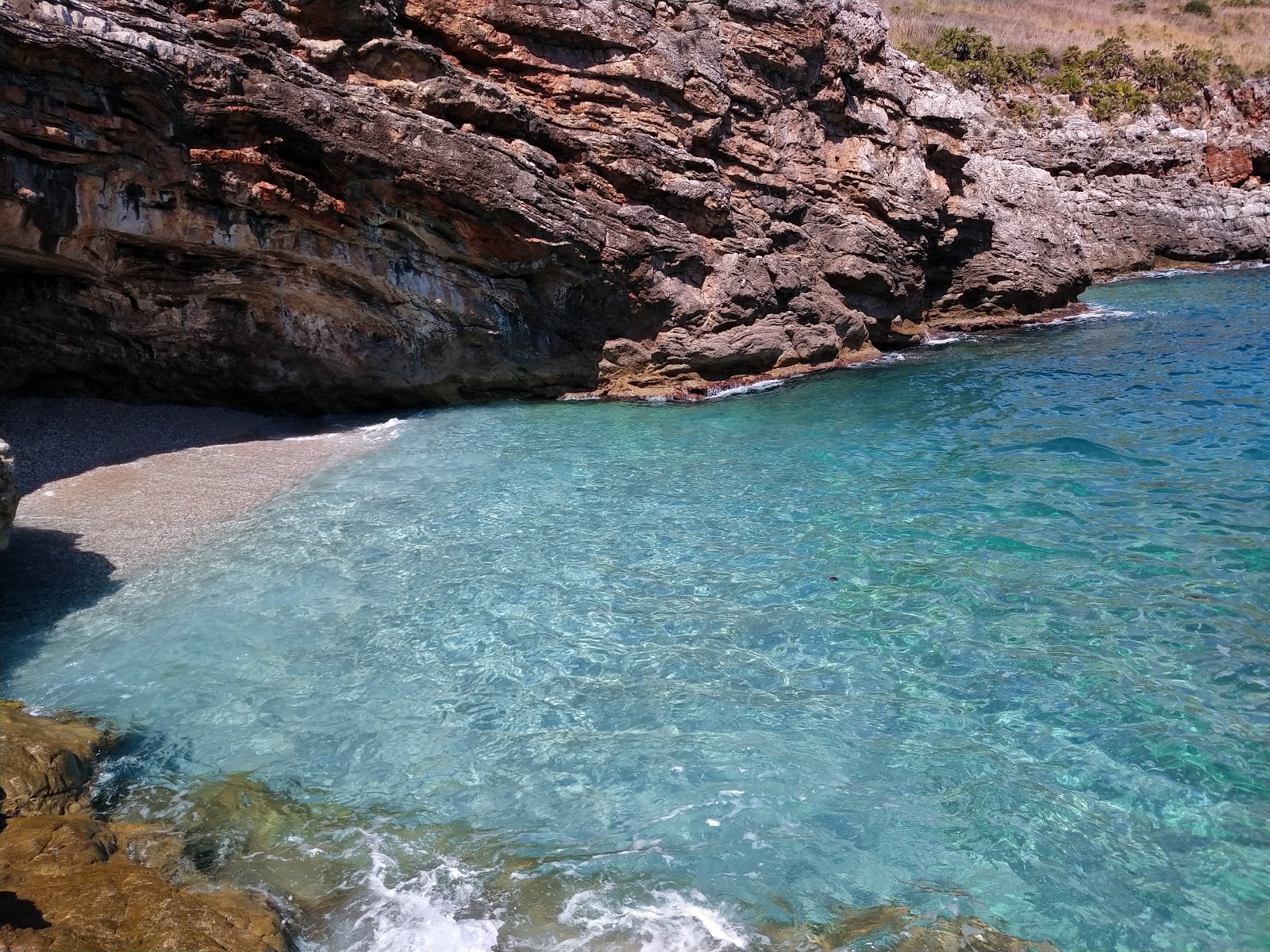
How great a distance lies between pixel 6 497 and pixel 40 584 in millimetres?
1125

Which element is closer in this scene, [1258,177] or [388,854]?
[388,854]

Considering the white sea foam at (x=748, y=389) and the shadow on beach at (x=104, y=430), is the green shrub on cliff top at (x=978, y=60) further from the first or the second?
the shadow on beach at (x=104, y=430)

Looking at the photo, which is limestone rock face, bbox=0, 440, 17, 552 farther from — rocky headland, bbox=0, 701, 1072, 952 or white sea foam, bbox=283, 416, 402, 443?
white sea foam, bbox=283, 416, 402, 443

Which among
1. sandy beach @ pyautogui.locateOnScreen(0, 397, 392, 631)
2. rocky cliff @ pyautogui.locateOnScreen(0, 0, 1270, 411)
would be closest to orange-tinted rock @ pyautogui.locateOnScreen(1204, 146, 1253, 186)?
rocky cliff @ pyautogui.locateOnScreen(0, 0, 1270, 411)

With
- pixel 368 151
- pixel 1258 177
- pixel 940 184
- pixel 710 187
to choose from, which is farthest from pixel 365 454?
pixel 1258 177

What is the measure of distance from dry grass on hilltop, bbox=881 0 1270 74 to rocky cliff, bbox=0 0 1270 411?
28.6m

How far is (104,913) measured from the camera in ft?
10.6

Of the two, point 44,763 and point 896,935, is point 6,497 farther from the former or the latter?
point 896,935

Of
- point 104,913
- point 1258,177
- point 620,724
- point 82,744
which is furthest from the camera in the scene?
point 1258,177

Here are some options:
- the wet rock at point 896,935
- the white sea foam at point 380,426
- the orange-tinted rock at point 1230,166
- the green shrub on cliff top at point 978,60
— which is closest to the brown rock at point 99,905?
the wet rock at point 896,935

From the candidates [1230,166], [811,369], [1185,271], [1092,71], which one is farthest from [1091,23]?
[811,369]

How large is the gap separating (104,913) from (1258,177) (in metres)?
49.4

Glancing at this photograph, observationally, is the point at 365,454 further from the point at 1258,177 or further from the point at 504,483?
the point at 1258,177

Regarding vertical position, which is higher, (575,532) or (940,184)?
(940,184)
